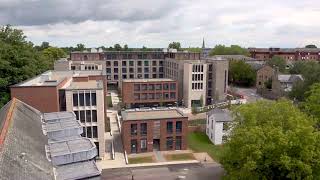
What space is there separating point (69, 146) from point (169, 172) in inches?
669

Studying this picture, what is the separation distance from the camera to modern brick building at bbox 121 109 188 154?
43.3 metres

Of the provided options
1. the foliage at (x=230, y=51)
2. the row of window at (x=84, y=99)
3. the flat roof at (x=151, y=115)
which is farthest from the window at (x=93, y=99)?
the foliage at (x=230, y=51)

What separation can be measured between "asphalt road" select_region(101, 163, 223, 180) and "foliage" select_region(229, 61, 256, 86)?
6568cm

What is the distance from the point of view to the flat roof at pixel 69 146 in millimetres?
21875

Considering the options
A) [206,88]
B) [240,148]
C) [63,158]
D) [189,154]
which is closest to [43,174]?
[63,158]

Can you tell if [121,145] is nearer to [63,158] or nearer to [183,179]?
[183,179]

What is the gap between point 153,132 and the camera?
44094 millimetres

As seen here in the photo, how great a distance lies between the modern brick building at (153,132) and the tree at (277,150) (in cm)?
1625

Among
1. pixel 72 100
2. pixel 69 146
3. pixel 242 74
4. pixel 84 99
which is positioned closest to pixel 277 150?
pixel 69 146

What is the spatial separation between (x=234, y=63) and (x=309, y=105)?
68.2m

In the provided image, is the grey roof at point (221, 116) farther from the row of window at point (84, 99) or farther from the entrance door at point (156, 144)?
the row of window at point (84, 99)

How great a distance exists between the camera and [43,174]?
1844 cm

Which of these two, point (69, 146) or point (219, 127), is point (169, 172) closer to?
point (219, 127)

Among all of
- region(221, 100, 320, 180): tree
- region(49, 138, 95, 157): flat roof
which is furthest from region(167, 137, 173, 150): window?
region(49, 138, 95, 157): flat roof
